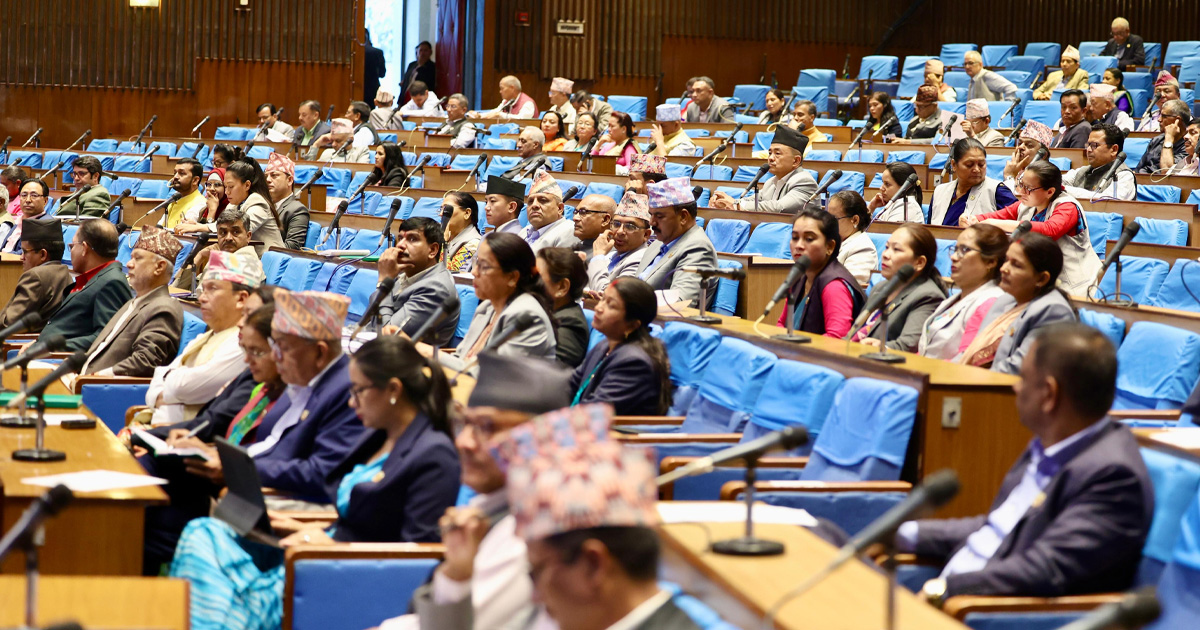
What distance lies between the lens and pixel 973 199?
6.29 m

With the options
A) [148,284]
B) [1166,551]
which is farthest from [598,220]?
[1166,551]

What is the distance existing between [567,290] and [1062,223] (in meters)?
2.01

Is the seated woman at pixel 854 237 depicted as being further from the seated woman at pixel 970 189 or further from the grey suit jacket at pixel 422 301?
the grey suit jacket at pixel 422 301

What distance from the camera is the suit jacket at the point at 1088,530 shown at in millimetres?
2225

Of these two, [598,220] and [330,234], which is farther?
[330,234]

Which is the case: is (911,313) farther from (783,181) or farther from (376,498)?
(783,181)

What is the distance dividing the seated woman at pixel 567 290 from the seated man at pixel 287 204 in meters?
3.49

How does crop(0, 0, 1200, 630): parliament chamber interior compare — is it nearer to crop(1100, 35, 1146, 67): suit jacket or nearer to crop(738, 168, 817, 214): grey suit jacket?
crop(738, 168, 817, 214): grey suit jacket

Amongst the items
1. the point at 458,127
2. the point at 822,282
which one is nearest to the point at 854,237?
the point at 822,282

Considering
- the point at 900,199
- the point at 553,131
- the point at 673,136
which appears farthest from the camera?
the point at 553,131

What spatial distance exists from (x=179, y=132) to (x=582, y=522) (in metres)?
14.0

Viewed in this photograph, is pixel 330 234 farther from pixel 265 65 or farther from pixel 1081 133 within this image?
pixel 265 65

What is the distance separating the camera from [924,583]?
2578mm

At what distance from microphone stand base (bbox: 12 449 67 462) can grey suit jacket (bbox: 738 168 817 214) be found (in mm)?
4623
